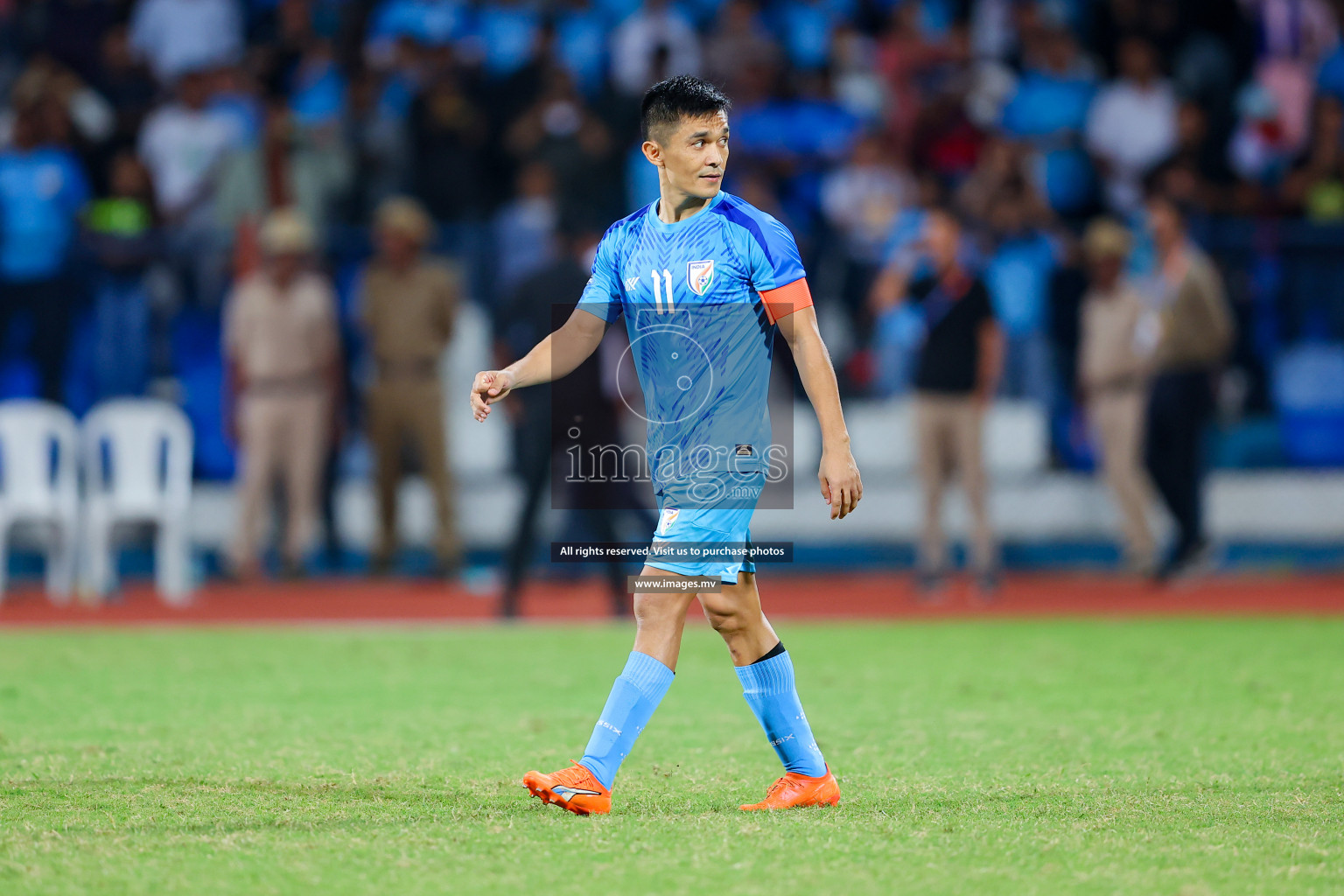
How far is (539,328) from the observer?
37.6 ft

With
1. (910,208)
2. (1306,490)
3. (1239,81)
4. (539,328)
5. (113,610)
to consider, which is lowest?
(113,610)

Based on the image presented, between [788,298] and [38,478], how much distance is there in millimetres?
9364

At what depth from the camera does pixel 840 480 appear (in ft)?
16.0

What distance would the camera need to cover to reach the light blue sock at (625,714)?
498cm

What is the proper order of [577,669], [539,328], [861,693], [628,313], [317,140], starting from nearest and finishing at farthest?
1. [628,313]
2. [861,693]
3. [577,669]
4. [539,328]
5. [317,140]

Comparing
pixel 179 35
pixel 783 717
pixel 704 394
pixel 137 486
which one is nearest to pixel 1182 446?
pixel 137 486

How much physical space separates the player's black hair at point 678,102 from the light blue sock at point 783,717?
171 cm

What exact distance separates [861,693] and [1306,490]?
24.5ft

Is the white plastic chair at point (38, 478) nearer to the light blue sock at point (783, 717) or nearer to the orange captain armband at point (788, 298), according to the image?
the light blue sock at point (783, 717)

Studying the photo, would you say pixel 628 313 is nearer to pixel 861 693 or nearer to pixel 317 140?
pixel 861 693

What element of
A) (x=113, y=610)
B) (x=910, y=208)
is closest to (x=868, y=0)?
(x=910, y=208)

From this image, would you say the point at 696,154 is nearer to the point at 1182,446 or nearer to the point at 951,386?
the point at 951,386

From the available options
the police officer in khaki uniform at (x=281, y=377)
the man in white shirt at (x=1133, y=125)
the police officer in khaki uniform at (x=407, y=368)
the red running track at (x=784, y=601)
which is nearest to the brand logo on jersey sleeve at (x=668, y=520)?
the red running track at (x=784, y=601)

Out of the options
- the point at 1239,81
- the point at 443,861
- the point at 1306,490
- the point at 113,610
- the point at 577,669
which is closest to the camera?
the point at 443,861
